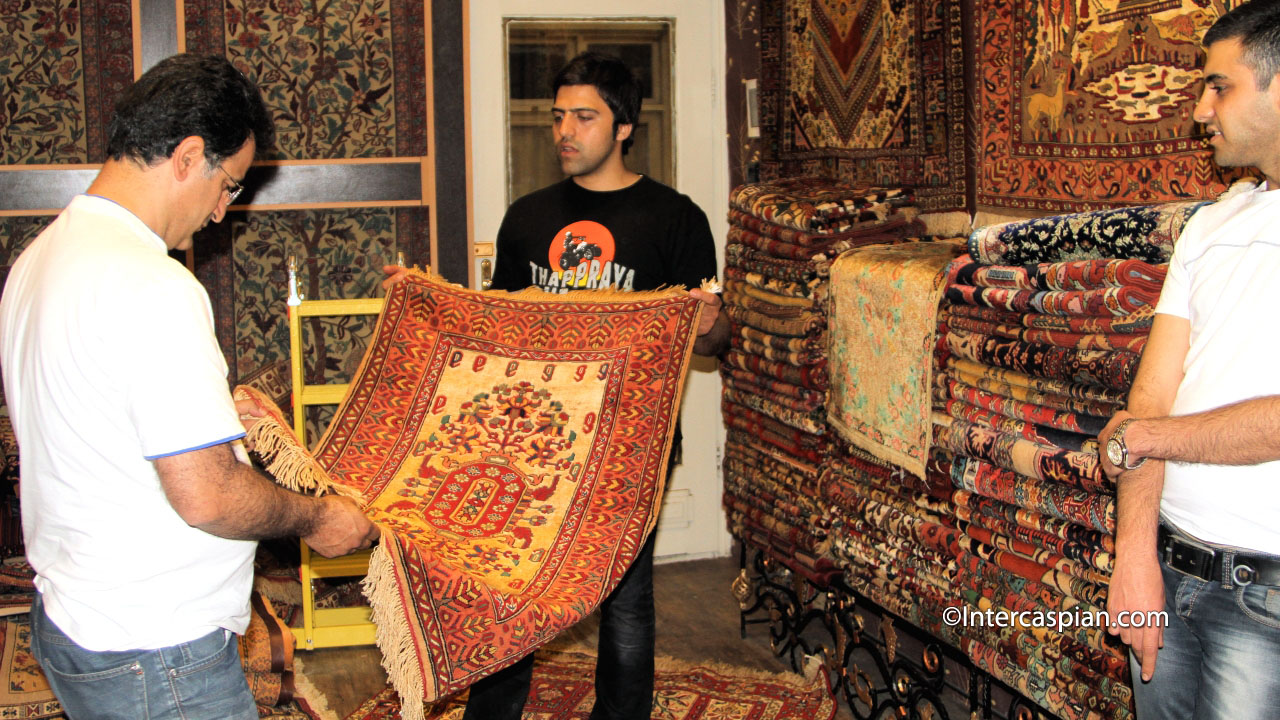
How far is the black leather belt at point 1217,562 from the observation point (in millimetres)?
1731

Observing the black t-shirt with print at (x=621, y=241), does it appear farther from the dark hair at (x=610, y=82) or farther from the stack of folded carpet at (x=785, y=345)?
the stack of folded carpet at (x=785, y=345)

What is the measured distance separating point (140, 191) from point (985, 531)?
6.78 ft

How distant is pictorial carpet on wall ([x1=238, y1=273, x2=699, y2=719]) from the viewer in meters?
2.07

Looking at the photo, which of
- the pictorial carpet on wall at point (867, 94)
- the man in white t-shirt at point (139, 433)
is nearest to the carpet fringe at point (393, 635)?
the man in white t-shirt at point (139, 433)

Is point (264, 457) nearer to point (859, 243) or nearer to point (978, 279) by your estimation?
point (978, 279)

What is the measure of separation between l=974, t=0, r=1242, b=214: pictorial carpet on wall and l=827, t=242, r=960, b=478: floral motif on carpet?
13.2 inches

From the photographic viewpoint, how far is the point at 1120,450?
1.92m

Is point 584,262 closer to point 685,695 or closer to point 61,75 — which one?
point 685,695

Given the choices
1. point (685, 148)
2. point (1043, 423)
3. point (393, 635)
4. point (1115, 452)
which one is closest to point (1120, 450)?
point (1115, 452)

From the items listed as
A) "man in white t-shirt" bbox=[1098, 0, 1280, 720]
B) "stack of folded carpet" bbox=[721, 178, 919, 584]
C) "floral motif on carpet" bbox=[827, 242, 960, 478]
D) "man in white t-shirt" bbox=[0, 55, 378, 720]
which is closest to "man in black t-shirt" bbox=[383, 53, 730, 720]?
"floral motif on carpet" bbox=[827, 242, 960, 478]

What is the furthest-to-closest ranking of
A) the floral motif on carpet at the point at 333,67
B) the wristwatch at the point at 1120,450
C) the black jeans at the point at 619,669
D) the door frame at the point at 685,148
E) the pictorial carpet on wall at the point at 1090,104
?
the door frame at the point at 685,148 → the floral motif on carpet at the point at 333,67 → the black jeans at the point at 619,669 → the pictorial carpet on wall at the point at 1090,104 → the wristwatch at the point at 1120,450

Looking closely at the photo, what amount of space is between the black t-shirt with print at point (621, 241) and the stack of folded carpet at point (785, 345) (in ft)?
1.98

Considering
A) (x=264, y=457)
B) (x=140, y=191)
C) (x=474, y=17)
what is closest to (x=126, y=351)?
(x=140, y=191)

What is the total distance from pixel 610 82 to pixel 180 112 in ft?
5.00
